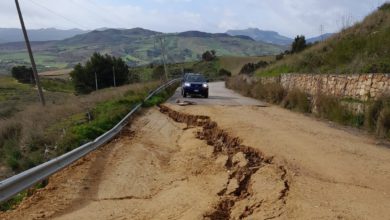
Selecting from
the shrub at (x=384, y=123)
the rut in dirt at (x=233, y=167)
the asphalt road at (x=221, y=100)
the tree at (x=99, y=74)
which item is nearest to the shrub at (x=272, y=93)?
the asphalt road at (x=221, y=100)

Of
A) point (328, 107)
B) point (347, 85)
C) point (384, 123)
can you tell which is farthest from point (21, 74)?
point (384, 123)

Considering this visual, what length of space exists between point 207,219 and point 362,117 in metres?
11.7

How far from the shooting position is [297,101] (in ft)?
76.2

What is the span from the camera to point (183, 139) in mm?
13992

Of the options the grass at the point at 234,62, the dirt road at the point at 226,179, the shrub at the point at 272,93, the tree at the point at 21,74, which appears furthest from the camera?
the grass at the point at 234,62

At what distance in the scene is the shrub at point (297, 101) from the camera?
22170 millimetres

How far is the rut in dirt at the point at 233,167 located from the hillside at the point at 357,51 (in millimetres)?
8207

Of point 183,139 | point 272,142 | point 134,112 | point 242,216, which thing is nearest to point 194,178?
point 242,216

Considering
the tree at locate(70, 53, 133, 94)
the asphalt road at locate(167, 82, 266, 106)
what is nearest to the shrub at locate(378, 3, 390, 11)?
the asphalt road at locate(167, 82, 266, 106)

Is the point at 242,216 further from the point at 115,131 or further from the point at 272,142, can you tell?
the point at 115,131

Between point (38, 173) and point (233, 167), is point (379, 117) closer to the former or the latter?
point (233, 167)

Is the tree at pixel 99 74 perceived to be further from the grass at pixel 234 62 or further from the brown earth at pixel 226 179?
the brown earth at pixel 226 179

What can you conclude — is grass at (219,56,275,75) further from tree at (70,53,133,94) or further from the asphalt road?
the asphalt road

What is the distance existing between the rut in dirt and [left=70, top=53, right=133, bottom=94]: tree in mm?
56402
